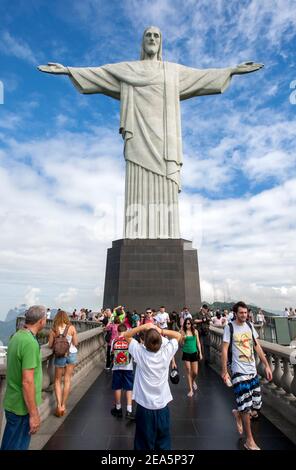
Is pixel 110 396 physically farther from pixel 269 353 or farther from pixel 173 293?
pixel 173 293

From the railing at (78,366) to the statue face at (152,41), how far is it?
1774 centimetres

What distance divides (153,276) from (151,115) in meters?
9.83

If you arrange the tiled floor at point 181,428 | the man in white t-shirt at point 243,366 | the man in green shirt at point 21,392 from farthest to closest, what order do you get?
the tiled floor at point 181,428 → the man in white t-shirt at point 243,366 → the man in green shirt at point 21,392

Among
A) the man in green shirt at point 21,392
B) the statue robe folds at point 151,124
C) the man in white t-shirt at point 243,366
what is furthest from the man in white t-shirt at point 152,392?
the statue robe folds at point 151,124

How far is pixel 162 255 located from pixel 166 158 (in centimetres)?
593

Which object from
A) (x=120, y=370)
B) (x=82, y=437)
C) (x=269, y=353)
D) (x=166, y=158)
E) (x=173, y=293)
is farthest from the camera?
(x=166, y=158)

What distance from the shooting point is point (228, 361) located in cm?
459

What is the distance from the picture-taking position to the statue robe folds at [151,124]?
18734 millimetres

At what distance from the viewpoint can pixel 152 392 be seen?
3.27 m

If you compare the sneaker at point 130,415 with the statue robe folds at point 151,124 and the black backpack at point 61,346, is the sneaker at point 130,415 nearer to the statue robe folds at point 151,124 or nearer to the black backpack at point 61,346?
the black backpack at point 61,346

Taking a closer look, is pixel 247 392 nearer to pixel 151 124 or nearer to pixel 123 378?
pixel 123 378

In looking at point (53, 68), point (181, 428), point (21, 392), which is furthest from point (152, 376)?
point (53, 68)

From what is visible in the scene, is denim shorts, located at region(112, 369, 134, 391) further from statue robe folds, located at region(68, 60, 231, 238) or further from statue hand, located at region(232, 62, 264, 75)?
statue hand, located at region(232, 62, 264, 75)
